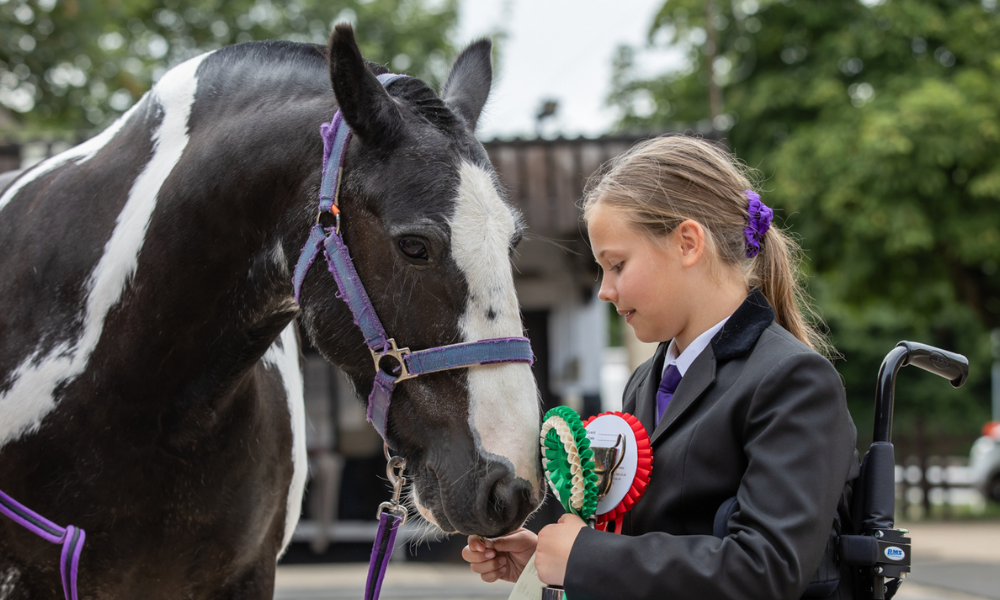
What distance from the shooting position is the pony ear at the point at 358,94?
155 centimetres

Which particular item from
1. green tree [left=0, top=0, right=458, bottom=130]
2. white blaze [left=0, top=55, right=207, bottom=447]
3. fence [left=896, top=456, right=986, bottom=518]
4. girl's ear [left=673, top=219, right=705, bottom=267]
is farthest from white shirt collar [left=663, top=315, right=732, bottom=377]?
fence [left=896, top=456, right=986, bottom=518]

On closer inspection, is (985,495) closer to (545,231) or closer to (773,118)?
(773,118)

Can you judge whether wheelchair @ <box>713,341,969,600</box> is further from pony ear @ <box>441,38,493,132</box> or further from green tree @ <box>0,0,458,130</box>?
green tree @ <box>0,0,458,130</box>

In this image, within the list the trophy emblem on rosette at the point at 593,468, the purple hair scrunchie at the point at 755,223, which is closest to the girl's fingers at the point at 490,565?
the trophy emblem on rosette at the point at 593,468

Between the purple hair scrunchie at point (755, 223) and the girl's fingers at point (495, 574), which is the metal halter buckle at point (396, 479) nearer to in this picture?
the girl's fingers at point (495, 574)

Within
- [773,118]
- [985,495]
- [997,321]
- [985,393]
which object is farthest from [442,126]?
[985,393]

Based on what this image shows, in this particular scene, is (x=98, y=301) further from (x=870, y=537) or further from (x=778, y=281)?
(x=870, y=537)

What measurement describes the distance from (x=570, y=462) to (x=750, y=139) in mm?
11269

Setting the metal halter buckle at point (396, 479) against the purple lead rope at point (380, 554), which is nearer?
the metal halter buckle at point (396, 479)

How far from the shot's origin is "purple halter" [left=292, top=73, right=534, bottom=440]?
1.49 m

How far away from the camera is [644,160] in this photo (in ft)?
4.97

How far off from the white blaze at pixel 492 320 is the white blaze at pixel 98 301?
0.71 m

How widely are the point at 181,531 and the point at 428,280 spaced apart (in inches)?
33.4

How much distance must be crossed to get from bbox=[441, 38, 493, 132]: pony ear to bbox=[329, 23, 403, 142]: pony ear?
285mm
